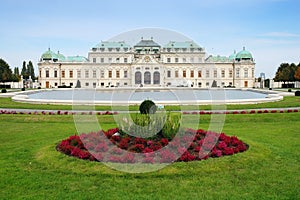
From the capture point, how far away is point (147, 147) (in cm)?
972

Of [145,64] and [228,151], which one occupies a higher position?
[145,64]

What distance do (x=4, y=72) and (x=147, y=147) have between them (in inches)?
3429

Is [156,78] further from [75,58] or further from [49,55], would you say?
[49,55]

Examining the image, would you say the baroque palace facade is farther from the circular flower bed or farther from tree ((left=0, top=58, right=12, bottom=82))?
the circular flower bed

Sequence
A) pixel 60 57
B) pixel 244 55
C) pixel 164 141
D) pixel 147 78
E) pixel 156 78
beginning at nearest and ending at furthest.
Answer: pixel 164 141, pixel 156 78, pixel 147 78, pixel 244 55, pixel 60 57

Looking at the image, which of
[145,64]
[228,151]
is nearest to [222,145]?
[228,151]

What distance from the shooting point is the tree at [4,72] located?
283 feet

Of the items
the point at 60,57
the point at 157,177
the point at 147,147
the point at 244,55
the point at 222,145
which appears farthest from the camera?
the point at 60,57

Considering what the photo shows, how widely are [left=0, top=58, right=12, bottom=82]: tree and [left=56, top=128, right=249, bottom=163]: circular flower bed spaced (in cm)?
8293

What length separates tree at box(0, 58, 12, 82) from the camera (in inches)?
3397

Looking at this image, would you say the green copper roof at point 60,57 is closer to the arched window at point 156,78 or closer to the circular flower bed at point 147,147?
the arched window at point 156,78

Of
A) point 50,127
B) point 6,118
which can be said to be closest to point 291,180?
point 50,127

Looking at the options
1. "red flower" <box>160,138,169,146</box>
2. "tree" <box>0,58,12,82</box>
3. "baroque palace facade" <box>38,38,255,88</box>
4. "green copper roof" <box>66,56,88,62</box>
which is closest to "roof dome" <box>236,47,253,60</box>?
"baroque palace facade" <box>38,38,255,88</box>

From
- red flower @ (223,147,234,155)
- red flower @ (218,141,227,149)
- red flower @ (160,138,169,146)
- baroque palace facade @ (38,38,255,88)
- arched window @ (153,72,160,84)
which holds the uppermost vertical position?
baroque palace facade @ (38,38,255,88)
